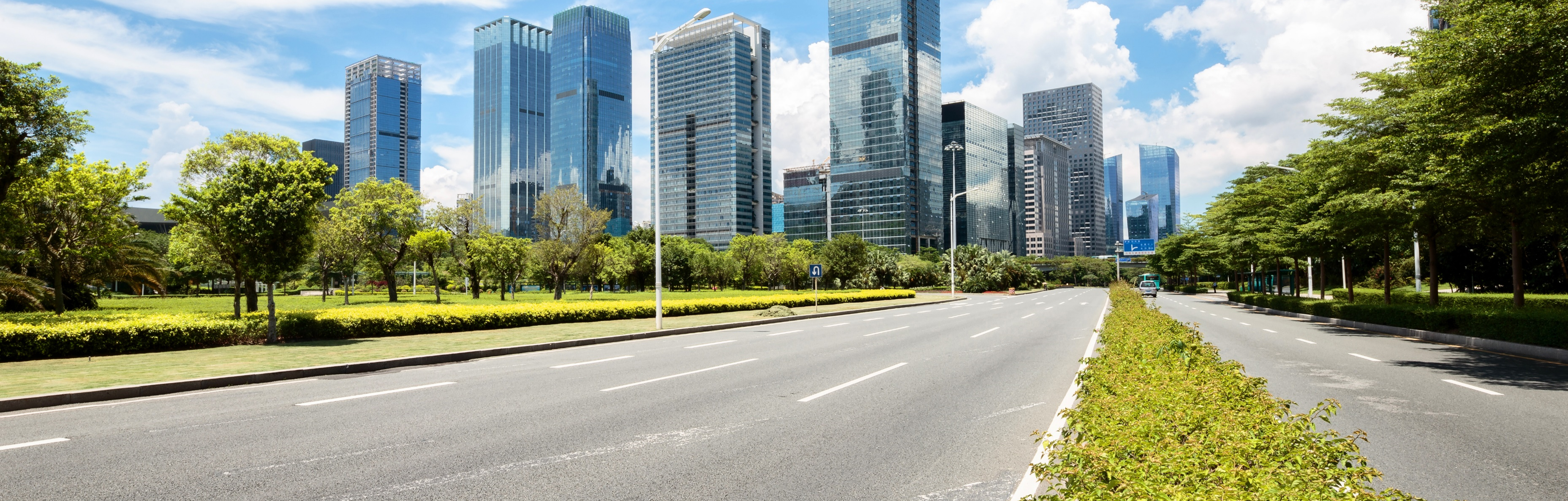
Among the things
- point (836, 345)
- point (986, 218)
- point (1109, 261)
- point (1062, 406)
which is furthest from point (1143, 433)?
point (986, 218)

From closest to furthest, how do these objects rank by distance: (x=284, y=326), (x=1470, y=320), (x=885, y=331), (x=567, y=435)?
(x=567, y=435), (x=284, y=326), (x=1470, y=320), (x=885, y=331)

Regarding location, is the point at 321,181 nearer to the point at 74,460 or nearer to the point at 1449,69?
the point at 74,460

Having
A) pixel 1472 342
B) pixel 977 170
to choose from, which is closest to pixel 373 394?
pixel 1472 342

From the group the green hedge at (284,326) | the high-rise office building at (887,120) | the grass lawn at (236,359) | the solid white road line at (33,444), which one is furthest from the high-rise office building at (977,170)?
the solid white road line at (33,444)

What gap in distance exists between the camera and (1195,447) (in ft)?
12.9

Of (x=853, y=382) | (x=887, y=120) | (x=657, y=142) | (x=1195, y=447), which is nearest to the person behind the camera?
(x=1195, y=447)

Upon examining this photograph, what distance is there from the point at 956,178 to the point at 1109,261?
4256 cm

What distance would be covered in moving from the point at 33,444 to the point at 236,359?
7.13 meters

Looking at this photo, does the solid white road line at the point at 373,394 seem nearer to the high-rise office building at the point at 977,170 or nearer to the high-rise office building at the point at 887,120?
the high-rise office building at the point at 887,120

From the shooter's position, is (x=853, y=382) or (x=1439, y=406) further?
(x=853, y=382)

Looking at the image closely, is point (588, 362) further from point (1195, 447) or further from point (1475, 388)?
point (1475, 388)

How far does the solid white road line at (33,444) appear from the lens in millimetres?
6469

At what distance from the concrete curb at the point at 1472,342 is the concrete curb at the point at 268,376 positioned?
20.4m

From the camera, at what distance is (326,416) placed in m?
7.93
